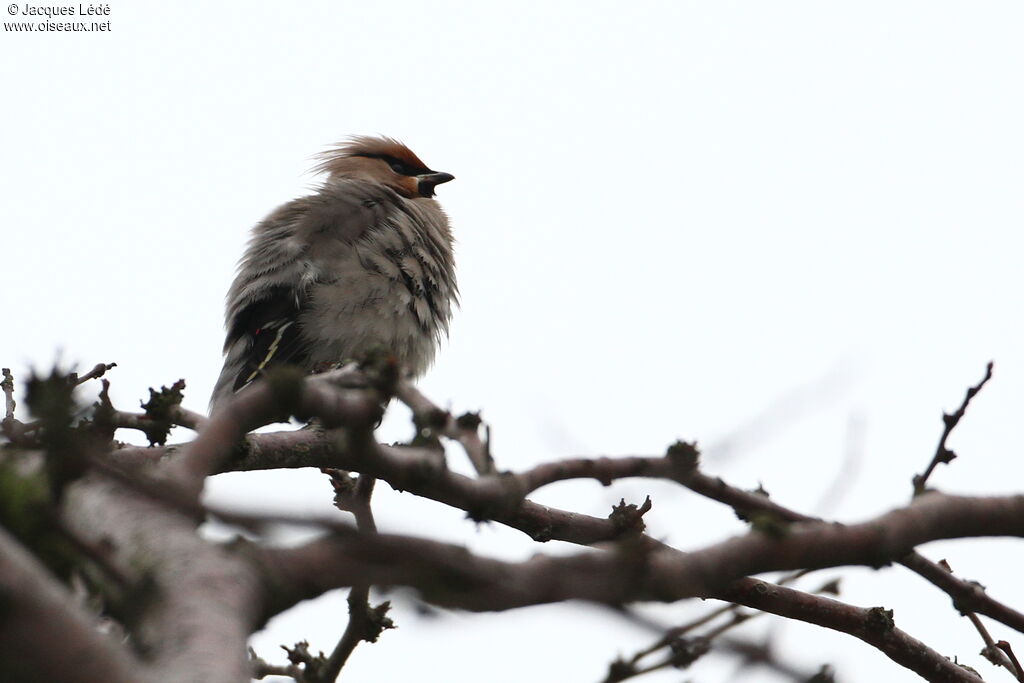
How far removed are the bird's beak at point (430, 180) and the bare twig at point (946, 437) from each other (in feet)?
17.1

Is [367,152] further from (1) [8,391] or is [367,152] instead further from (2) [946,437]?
(2) [946,437]

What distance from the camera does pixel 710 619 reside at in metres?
1.71

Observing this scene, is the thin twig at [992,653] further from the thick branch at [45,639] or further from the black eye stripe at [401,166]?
the black eye stripe at [401,166]

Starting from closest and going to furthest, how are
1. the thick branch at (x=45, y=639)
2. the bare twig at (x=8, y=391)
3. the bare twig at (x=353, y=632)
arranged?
the thick branch at (x=45, y=639)
the bare twig at (x=353, y=632)
the bare twig at (x=8, y=391)

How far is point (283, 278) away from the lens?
224 inches

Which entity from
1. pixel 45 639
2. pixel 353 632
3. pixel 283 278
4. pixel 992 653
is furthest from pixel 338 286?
pixel 45 639

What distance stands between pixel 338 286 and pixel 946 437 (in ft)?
11.9

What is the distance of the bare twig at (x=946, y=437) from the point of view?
1.98 metres

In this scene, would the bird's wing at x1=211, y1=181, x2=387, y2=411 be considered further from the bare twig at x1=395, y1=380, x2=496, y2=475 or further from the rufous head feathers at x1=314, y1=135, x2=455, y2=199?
the bare twig at x1=395, y1=380, x2=496, y2=475

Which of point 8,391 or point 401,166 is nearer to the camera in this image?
point 8,391

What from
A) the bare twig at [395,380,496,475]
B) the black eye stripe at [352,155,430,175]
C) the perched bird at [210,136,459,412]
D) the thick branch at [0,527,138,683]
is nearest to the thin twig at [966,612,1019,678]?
the bare twig at [395,380,496,475]

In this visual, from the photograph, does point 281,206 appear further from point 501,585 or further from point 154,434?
point 501,585

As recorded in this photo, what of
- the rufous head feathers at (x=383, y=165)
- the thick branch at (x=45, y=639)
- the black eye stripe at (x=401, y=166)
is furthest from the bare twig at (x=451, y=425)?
the black eye stripe at (x=401, y=166)

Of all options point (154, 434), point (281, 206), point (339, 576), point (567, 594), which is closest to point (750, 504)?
point (567, 594)
